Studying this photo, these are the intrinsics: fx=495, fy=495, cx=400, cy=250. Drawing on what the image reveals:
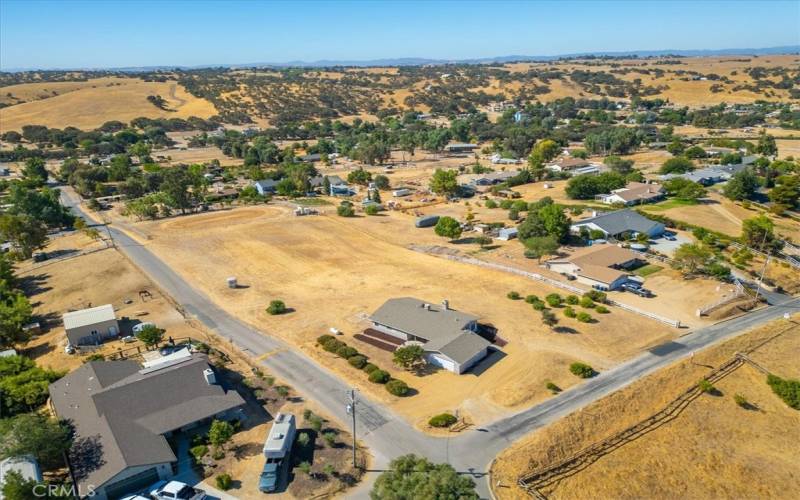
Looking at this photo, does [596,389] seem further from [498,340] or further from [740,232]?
[740,232]

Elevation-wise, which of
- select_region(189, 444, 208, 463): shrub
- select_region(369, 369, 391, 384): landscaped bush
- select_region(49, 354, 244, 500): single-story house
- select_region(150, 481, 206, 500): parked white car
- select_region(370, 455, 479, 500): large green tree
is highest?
select_region(370, 455, 479, 500): large green tree

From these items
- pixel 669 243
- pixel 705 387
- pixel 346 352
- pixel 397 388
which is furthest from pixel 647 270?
pixel 346 352

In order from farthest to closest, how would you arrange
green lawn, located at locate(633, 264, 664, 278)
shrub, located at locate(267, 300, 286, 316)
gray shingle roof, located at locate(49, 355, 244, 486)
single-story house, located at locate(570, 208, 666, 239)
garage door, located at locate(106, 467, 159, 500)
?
single-story house, located at locate(570, 208, 666, 239)
green lawn, located at locate(633, 264, 664, 278)
shrub, located at locate(267, 300, 286, 316)
gray shingle roof, located at locate(49, 355, 244, 486)
garage door, located at locate(106, 467, 159, 500)

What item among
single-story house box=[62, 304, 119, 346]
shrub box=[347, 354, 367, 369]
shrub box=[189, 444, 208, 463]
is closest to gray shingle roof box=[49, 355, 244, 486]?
shrub box=[189, 444, 208, 463]

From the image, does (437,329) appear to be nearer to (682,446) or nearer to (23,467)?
(682,446)

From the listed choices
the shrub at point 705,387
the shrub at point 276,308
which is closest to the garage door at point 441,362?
the shrub at point 276,308

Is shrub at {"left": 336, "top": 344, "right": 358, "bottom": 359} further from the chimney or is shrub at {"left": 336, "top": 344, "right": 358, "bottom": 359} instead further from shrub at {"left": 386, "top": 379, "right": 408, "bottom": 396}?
the chimney

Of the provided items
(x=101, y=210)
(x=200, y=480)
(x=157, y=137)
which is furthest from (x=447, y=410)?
(x=157, y=137)
